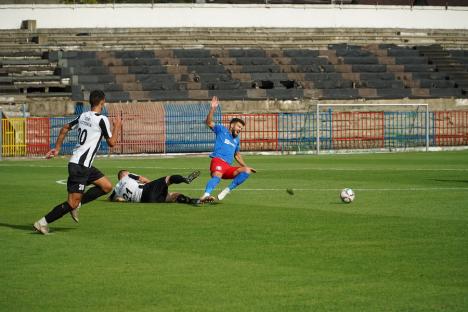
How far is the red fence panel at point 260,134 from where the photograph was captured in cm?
4588

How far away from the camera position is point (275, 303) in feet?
31.4

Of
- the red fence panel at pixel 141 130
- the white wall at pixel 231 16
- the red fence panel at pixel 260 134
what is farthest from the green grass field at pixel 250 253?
the white wall at pixel 231 16

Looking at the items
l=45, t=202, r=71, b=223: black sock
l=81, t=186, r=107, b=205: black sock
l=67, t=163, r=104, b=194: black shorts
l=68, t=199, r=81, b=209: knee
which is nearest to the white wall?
l=81, t=186, r=107, b=205: black sock

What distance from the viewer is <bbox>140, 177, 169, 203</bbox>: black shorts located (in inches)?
795

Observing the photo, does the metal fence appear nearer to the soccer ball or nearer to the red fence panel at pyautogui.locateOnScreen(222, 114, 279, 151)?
the red fence panel at pyautogui.locateOnScreen(222, 114, 279, 151)

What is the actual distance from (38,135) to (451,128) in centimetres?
1898

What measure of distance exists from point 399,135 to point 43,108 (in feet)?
53.7

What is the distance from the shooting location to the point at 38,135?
141 ft

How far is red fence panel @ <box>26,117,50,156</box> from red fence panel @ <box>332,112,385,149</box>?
12852 millimetres

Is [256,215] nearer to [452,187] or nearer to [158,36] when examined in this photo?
[452,187]

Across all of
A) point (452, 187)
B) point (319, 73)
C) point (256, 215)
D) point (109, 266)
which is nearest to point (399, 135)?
point (319, 73)

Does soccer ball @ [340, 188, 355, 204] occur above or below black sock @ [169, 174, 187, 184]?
below

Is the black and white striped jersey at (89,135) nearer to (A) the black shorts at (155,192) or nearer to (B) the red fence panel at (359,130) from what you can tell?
(A) the black shorts at (155,192)

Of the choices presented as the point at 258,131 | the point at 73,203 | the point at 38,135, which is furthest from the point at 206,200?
the point at 258,131
